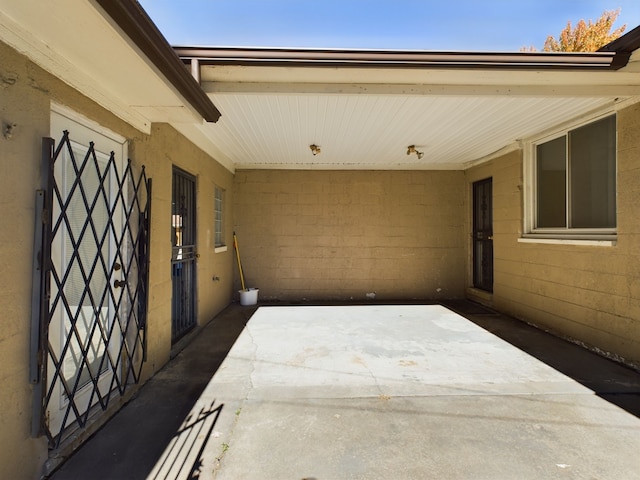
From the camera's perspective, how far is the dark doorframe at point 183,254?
3990mm

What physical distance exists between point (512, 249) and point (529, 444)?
3.82m

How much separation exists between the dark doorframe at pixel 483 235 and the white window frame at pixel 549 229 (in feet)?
3.80

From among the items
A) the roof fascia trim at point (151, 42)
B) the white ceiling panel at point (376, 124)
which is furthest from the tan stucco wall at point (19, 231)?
the white ceiling panel at point (376, 124)

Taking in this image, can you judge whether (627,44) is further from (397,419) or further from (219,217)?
(219,217)

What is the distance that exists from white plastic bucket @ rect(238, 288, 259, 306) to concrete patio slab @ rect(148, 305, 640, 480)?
2430 millimetres

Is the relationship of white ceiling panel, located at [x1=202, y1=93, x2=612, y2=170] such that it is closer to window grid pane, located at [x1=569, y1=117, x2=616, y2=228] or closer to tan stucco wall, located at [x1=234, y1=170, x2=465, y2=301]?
window grid pane, located at [x1=569, y1=117, x2=616, y2=228]

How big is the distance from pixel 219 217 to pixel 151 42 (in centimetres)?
437

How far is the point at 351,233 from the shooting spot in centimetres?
680

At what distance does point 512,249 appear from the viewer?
5.34 m

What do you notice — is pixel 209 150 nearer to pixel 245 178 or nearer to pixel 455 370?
pixel 245 178

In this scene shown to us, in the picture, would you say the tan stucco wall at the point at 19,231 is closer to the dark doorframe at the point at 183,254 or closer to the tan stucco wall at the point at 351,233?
the dark doorframe at the point at 183,254

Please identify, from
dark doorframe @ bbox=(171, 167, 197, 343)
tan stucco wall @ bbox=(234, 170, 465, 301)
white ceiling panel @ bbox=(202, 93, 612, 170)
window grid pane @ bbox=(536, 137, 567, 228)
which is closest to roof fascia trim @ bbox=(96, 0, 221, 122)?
white ceiling panel @ bbox=(202, 93, 612, 170)

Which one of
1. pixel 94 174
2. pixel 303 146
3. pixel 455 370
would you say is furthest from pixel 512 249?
pixel 94 174

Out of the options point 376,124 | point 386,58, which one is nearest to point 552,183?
point 376,124
